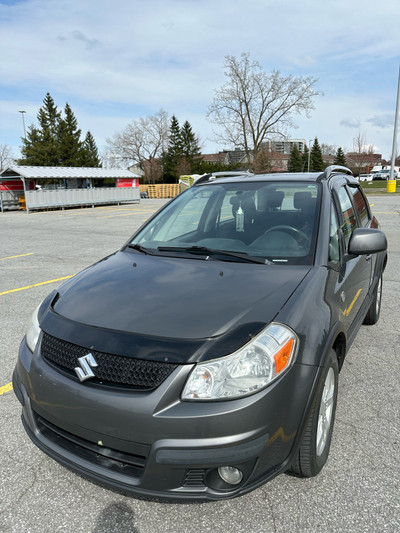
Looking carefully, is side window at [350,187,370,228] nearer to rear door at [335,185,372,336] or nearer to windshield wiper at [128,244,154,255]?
rear door at [335,185,372,336]

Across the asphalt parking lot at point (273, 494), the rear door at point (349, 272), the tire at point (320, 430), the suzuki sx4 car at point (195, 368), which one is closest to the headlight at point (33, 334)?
the suzuki sx4 car at point (195, 368)

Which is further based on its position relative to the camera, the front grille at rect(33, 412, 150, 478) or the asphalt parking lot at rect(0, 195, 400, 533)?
the asphalt parking lot at rect(0, 195, 400, 533)

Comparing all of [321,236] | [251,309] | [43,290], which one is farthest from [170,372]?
[43,290]

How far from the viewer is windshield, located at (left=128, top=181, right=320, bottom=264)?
Result: 2.82 meters

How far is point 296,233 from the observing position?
287cm

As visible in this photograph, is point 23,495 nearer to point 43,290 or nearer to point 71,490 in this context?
point 71,490

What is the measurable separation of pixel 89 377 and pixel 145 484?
0.52m

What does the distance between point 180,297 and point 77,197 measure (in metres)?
27.2

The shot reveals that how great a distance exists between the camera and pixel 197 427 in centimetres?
170

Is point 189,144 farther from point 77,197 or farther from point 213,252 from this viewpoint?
point 213,252

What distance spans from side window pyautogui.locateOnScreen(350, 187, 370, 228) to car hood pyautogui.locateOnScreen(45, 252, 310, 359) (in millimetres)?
1789

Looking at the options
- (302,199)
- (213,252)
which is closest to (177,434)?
(213,252)

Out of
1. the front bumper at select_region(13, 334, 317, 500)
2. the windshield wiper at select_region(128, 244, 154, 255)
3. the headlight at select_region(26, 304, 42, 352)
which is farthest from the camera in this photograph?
the windshield wiper at select_region(128, 244, 154, 255)

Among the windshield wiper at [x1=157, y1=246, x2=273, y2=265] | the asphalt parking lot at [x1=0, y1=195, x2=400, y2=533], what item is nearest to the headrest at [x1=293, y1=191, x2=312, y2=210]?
the windshield wiper at [x1=157, y1=246, x2=273, y2=265]
